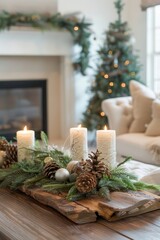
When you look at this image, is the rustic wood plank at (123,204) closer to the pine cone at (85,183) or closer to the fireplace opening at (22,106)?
the pine cone at (85,183)

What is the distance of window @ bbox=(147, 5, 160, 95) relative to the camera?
5.80 m

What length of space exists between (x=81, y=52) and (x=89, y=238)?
443 cm

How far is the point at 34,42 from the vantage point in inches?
215

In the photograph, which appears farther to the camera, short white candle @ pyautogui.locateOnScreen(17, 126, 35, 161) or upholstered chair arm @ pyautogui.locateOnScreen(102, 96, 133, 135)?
upholstered chair arm @ pyautogui.locateOnScreen(102, 96, 133, 135)

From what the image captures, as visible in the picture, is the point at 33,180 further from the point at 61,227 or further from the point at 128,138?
the point at 128,138

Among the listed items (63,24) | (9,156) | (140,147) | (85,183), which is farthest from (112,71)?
(85,183)

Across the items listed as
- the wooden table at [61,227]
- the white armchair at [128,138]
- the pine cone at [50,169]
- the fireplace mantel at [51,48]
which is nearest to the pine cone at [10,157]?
the pine cone at [50,169]

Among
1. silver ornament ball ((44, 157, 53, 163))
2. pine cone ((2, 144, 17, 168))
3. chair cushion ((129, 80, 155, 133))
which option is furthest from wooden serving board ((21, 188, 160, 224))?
chair cushion ((129, 80, 155, 133))

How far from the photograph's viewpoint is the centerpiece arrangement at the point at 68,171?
161 cm

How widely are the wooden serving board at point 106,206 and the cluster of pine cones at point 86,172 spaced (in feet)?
0.19

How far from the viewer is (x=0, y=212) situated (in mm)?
1607

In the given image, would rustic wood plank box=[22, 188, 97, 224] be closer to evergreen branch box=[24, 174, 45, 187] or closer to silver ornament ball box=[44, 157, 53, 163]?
evergreen branch box=[24, 174, 45, 187]

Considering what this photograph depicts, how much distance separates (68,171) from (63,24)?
396 cm

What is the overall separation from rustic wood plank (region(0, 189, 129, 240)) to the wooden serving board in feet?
0.10
